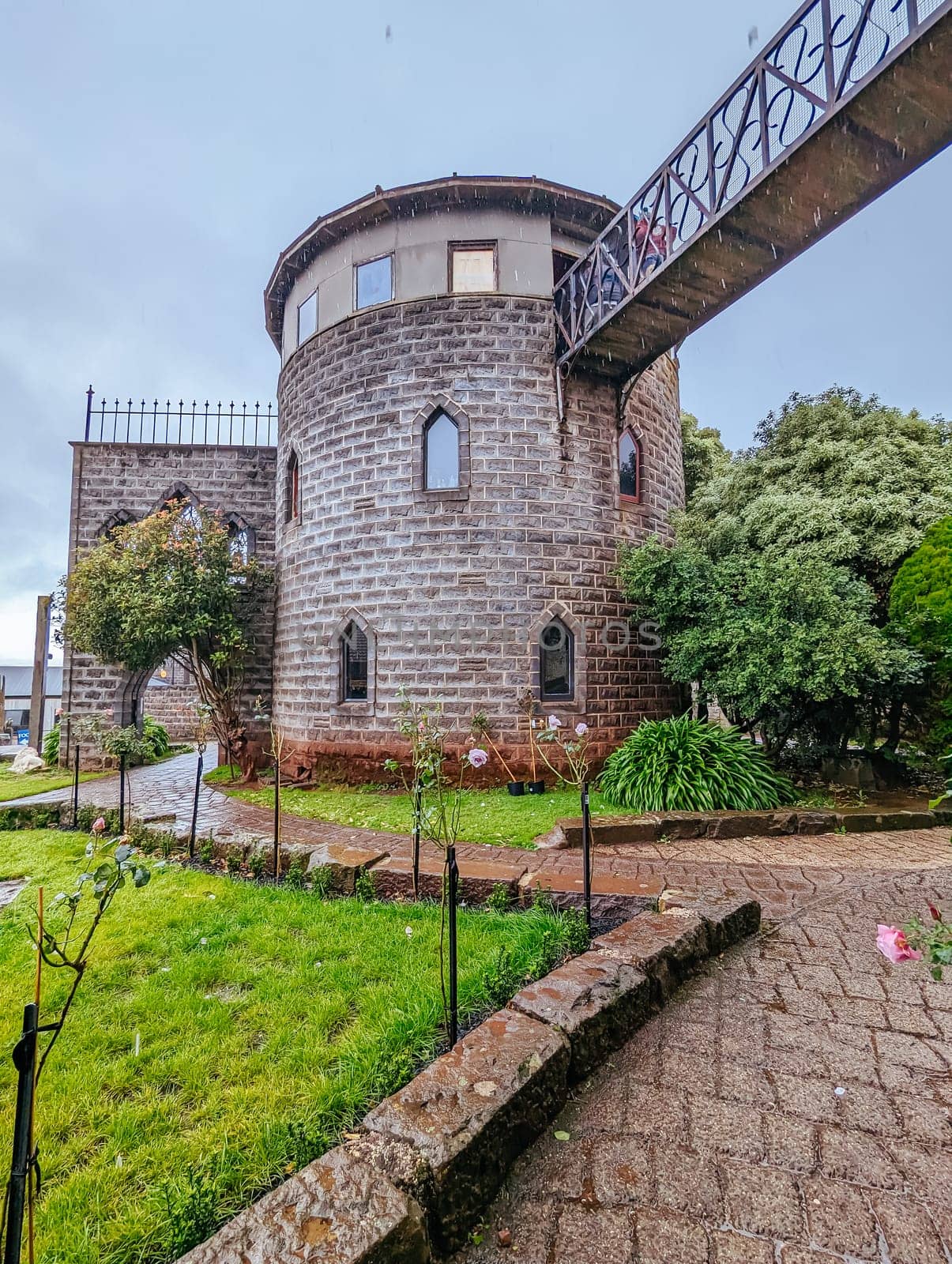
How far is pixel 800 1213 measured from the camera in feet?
5.96

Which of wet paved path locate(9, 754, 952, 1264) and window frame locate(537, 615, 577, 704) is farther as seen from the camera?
window frame locate(537, 615, 577, 704)

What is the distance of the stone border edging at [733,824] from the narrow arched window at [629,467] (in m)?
5.50

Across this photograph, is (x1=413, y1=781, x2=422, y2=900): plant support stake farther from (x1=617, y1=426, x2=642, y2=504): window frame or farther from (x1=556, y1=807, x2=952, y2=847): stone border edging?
(x1=617, y1=426, x2=642, y2=504): window frame

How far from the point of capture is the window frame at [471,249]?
30.7 ft

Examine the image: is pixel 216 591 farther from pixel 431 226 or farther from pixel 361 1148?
pixel 361 1148

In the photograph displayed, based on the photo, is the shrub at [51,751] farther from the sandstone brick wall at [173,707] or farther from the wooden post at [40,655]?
the sandstone brick wall at [173,707]

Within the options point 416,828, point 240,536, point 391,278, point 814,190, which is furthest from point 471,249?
point 416,828

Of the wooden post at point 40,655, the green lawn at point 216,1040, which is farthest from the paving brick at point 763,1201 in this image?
the wooden post at point 40,655

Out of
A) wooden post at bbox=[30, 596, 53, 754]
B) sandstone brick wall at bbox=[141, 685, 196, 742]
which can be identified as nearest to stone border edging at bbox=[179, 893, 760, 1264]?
wooden post at bbox=[30, 596, 53, 754]

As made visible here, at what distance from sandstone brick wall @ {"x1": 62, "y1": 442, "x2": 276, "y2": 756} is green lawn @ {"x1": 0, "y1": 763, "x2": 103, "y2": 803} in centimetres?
85

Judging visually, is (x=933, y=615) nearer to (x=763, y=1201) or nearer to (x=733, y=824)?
(x=733, y=824)

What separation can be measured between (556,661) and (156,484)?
9302mm

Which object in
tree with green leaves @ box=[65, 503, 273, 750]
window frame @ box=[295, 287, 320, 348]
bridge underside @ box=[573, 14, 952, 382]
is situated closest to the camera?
bridge underside @ box=[573, 14, 952, 382]

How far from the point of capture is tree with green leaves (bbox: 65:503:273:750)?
992 cm
